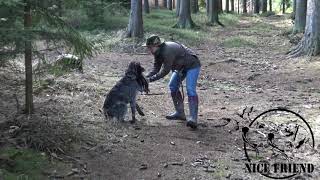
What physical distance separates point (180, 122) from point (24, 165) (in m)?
3.73

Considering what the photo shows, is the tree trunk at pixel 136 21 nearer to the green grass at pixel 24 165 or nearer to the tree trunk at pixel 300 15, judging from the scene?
the tree trunk at pixel 300 15

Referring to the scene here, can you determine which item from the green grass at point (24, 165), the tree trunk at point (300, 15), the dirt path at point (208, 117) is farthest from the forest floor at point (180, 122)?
the tree trunk at point (300, 15)

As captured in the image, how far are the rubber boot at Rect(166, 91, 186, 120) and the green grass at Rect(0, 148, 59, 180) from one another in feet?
11.1

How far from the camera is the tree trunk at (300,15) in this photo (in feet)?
74.8

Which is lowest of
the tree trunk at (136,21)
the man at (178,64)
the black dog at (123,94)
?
the black dog at (123,94)

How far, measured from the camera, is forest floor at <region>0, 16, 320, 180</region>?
270 inches

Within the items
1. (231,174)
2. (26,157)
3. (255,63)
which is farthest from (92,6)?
(255,63)

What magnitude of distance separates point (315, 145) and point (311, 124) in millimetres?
1252

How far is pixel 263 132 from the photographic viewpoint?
864cm

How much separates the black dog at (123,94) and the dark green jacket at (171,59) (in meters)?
0.29

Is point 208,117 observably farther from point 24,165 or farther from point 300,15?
point 300,15

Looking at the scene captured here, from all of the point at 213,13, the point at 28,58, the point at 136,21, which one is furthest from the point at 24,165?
the point at 213,13

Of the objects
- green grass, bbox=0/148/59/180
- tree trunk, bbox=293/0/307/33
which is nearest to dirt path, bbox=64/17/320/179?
green grass, bbox=0/148/59/180

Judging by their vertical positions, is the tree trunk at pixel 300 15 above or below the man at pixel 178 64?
above
